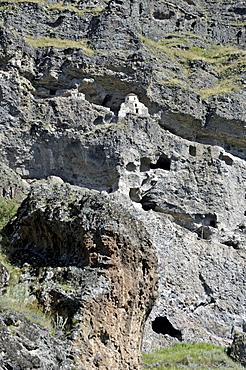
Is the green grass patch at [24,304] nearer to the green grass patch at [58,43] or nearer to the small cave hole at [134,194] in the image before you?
the small cave hole at [134,194]

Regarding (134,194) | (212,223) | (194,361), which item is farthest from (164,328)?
(212,223)

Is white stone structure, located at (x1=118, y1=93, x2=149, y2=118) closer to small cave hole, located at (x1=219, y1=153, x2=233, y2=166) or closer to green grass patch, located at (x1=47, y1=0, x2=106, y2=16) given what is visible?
small cave hole, located at (x1=219, y1=153, x2=233, y2=166)

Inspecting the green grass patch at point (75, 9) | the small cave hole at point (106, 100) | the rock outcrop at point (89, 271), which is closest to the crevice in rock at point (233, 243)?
the small cave hole at point (106, 100)

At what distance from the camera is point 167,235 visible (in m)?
32.6

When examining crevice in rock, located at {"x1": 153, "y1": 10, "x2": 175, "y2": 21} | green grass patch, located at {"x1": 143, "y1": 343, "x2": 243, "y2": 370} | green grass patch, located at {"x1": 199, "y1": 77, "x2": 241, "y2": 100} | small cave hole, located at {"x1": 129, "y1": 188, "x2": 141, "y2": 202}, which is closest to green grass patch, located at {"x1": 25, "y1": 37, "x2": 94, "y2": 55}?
green grass patch, located at {"x1": 199, "y1": 77, "x2": 241, "y2": 100}

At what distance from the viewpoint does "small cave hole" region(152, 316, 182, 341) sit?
26.9 metres

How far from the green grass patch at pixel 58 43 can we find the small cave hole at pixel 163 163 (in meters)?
10.4

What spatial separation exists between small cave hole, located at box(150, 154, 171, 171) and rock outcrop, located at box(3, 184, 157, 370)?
101 feet

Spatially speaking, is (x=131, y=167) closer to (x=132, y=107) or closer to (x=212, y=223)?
(x=132, y=107)

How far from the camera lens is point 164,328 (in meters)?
27.4

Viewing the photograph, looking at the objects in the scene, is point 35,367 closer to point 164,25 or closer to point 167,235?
point 167,235

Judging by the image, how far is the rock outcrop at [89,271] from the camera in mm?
8914

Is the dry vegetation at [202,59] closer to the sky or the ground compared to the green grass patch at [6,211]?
closer to the ground

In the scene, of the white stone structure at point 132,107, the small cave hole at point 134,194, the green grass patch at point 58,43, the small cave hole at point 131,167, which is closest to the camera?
the small cave hole at point 134,194
